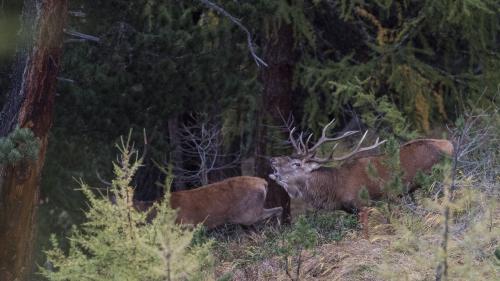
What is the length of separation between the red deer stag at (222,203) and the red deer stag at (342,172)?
1079 mm

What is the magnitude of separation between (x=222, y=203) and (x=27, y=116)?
12.6 ft

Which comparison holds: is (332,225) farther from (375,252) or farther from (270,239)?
(375,252)

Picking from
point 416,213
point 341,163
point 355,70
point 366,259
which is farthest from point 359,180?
point 355,70

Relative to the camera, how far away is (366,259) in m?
8.35

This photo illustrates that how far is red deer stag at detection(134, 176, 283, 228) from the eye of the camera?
39.0 ft

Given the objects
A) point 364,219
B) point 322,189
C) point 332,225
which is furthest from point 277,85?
point 364,219

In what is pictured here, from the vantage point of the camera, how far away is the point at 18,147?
323 inches

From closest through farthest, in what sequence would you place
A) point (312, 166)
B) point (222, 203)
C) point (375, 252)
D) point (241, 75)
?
point (375, 252)
point (312, 166)
point (222, 203)
point (241, 75)

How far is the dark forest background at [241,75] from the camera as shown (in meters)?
11.1

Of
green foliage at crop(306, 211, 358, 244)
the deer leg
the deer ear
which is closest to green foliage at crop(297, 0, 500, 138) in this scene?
the deer ear

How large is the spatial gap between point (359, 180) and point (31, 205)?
370 cm

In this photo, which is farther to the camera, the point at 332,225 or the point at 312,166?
the point at 312,166

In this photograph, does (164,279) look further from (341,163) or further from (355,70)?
(355,70)

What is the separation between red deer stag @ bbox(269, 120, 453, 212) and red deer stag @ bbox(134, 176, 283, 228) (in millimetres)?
1079
